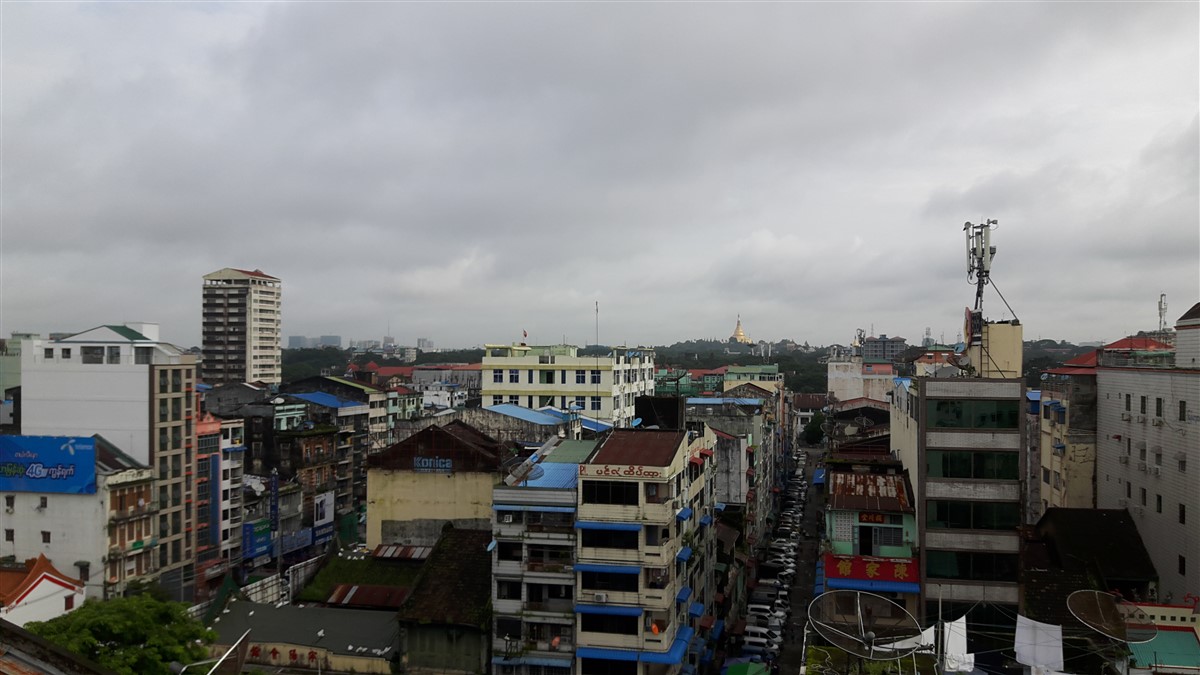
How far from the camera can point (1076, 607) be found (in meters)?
27.8

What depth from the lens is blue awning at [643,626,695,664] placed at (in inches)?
1264

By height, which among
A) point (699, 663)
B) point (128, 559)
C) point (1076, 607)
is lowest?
point (699, 663)

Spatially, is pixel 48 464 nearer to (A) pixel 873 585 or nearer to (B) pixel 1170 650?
(A) pixel 873 585

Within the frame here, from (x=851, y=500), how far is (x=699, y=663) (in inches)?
449

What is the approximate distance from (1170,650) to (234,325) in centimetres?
14063

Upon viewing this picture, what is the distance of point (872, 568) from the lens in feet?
109

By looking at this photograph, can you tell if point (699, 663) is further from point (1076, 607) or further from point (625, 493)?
point (1076, 607)

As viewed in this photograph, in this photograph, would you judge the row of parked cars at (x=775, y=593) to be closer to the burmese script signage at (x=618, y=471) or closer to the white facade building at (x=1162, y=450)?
the burmese script signage at (x=618, y=471)

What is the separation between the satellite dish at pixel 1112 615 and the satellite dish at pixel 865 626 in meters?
5.58

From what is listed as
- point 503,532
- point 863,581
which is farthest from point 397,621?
point 863,581

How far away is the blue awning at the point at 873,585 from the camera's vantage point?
32.7 m

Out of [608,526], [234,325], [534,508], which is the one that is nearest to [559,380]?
[534,508]

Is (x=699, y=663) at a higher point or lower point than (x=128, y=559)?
lower

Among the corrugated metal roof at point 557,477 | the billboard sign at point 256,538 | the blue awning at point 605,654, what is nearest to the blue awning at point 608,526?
the corrugated metal roof at point 557,477
